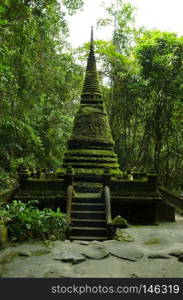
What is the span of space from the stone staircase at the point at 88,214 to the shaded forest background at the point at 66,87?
324cm

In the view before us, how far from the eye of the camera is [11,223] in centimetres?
475

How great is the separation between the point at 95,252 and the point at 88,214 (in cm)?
398

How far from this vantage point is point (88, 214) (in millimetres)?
8336

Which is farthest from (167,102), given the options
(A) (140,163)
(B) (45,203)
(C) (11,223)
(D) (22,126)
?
(C) (11,223)

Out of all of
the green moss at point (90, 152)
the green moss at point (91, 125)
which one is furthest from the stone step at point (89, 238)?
the green moss at point (91, 125)

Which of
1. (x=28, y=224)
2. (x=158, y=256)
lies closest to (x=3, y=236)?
(x=28, y=224)

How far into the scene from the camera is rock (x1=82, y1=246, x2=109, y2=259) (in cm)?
417

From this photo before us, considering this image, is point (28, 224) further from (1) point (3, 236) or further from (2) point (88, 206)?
(2) point (88, 206)

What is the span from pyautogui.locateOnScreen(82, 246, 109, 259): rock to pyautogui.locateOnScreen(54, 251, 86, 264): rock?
5.6 inches

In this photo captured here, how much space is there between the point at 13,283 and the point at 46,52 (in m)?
12.3

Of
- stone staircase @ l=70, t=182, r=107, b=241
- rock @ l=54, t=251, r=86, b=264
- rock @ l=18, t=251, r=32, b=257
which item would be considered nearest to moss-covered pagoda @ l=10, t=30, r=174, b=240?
stone staircase @ l=70, t=182, r=107, b=241

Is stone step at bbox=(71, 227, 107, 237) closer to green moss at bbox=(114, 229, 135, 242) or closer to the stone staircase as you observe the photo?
the stone staircase

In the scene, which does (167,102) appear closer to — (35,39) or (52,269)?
(35,39)

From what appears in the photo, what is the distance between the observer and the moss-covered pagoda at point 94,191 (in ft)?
26.9
